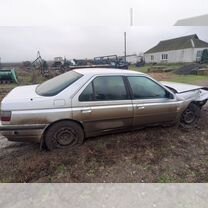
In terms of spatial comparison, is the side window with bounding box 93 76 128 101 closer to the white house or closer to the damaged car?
the damaged car

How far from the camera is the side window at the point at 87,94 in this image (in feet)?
12.0

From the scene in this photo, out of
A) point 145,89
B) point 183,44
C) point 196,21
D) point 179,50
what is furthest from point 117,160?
point 196,21

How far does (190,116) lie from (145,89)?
1608 mm

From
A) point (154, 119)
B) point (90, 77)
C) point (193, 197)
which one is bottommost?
point (193, 197)

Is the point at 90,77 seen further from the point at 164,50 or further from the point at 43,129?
the point at 164,50

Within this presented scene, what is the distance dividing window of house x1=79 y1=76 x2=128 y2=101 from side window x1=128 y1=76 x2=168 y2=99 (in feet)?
0.74

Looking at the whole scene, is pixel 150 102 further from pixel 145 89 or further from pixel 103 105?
Answer: pixel 103 105

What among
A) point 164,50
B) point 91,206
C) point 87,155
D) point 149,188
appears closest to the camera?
point 91,206

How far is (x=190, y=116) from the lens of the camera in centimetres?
497

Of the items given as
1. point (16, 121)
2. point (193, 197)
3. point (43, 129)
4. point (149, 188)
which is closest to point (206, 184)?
point (193, 197)

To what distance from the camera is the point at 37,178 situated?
9.86 feet

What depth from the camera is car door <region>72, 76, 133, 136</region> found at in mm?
3645

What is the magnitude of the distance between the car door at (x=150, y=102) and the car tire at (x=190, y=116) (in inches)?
24.6

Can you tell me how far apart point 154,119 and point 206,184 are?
1662mm
